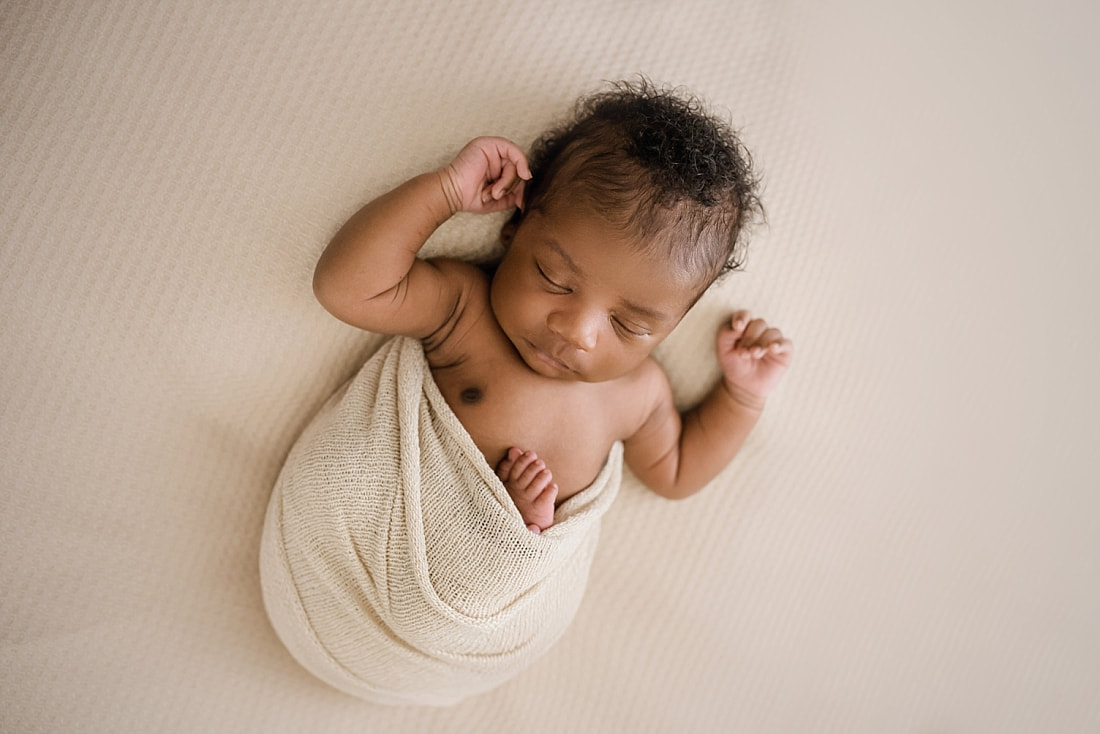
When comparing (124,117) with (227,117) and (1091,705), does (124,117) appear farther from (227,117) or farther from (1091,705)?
(1091,705)

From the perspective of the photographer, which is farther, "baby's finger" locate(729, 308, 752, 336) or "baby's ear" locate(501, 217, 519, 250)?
"baby's finger" locate(729, 308, 752, 336)

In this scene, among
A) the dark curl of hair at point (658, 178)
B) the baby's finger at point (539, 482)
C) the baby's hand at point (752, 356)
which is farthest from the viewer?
the baby's hand at point (752, 356)

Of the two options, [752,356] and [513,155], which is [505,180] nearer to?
[513,155]

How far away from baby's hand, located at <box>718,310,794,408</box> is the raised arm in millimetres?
413

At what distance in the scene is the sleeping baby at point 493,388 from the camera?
0.91 meters

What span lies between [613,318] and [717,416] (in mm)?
327

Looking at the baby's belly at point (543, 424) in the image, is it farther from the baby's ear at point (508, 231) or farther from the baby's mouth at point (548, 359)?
the baby's ear at point (508, 231)

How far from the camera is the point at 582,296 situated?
3.01ft

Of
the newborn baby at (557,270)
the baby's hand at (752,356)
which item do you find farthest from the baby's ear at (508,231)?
the baby's hand at (752,356)

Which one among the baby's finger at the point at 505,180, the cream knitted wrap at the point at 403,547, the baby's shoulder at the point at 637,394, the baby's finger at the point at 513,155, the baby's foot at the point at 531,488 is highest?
the baby's finger at the point at 513,155

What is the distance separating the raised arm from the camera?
0.91 metres

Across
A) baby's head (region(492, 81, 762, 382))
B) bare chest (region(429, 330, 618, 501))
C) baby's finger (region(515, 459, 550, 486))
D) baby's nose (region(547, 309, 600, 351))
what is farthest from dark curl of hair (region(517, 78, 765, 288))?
baby's finger (region(515, 459, 550, 486))

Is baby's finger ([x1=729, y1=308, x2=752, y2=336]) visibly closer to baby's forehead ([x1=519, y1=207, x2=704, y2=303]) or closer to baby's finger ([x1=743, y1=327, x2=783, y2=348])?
baby's finger ([x1=743, y1=327, x2=783, y2=348])

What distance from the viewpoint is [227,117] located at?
3.21ft
